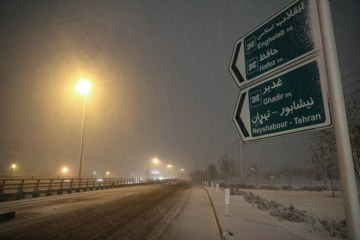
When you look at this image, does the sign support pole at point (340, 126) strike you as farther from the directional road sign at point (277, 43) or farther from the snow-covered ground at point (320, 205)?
the snow-covered ground at point (320, 205)

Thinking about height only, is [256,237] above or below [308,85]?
below

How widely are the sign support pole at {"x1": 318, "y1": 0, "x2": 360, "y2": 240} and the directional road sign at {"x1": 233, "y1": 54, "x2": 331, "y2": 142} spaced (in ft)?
0.22

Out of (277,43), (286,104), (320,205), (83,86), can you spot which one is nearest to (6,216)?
(286,104)

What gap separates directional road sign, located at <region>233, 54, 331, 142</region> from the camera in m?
2.01

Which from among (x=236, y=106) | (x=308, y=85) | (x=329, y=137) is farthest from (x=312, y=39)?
(x=329, y=137)

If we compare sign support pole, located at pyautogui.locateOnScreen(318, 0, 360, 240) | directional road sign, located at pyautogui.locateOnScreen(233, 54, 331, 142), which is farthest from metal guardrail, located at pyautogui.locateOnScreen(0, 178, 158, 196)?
sign support pole, located at pyautogui.locateOnScreen(318, 0, 360, 240)

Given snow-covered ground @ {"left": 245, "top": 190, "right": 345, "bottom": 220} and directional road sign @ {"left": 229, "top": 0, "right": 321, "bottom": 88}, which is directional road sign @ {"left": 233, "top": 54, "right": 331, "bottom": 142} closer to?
directional road sign @ {"left": 229, "top": 0, "right": 321, "bottom": 88}

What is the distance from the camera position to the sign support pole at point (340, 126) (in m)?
1.73

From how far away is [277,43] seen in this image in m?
2.53

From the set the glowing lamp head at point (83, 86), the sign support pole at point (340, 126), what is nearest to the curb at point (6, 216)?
the sign support pole at point (340, 126)

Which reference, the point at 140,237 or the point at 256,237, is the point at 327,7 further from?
the point at 140,237

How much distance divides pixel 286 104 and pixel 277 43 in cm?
81

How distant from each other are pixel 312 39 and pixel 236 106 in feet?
3.77

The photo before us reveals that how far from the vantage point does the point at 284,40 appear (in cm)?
243
